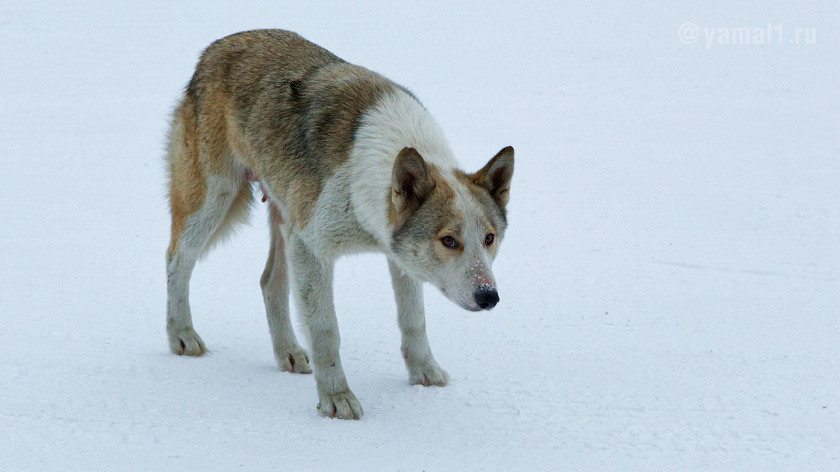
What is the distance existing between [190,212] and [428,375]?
6.49 ft

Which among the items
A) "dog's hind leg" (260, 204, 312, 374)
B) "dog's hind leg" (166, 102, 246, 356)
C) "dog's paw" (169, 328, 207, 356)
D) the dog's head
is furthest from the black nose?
"dog's paw" (169, 328, 207, 356)

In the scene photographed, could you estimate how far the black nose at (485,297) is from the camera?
4305mm

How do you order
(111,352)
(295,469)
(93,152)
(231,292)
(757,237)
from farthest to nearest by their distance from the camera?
A: (93,152) → (757,237) → (231,292) → (111,352) → (295,469)

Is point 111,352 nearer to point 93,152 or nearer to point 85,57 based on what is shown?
point 93,152

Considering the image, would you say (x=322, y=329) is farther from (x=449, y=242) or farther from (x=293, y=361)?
(x=449, y=242)

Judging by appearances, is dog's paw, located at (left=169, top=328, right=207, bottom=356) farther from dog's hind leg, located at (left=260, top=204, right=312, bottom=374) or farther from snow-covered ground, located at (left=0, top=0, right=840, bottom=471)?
dog's hind leg, located at (left=260, top=204, right=312, bottom=374)

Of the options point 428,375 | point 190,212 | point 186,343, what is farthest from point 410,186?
point 186,343

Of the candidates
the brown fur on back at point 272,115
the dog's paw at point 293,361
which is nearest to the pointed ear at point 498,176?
the brown fur on back at point 272,115

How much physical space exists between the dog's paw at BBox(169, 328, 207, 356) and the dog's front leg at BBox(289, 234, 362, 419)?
125 centimetres

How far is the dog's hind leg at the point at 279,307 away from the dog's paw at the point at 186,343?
0.51m

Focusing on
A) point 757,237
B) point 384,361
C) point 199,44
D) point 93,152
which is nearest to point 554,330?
point 384,361

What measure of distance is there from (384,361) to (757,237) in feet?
13.7

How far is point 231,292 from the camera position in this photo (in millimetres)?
7262

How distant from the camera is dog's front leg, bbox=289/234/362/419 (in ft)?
16.3
